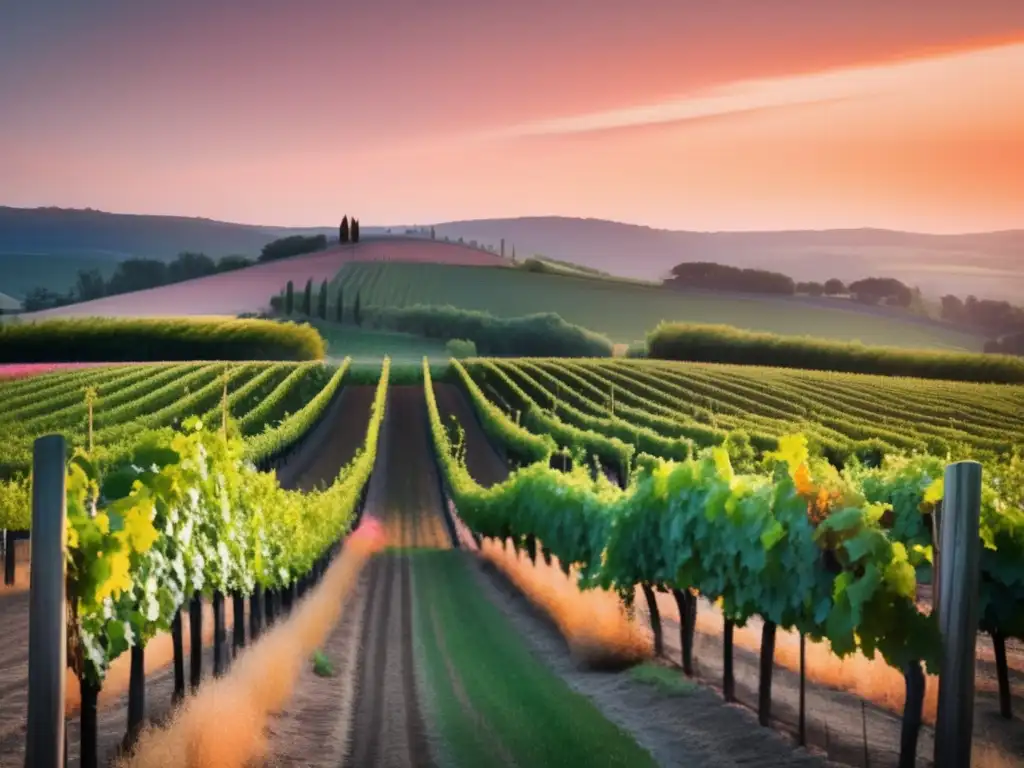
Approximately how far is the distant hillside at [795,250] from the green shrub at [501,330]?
1138mm

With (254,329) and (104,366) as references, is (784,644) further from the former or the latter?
(254,329)

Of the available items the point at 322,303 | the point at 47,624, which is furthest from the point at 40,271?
the point at 47,624

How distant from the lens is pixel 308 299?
728 inches

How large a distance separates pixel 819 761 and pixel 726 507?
160 centimetres

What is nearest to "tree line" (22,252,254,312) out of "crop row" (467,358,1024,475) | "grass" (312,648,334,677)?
"crop row" (467,358,1024,475)

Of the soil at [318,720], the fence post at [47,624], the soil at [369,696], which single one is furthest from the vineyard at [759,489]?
the fence post at [47,624]

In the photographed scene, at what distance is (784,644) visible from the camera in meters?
9.76

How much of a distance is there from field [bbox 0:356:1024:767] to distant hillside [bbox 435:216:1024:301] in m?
1.31

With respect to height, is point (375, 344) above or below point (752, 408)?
above

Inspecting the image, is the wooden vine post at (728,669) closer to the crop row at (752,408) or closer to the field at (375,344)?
the crop row at (752,408)

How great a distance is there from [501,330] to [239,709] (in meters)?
14.3

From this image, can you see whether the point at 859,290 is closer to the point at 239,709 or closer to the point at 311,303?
the point at 311,303

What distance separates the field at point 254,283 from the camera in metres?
15.6

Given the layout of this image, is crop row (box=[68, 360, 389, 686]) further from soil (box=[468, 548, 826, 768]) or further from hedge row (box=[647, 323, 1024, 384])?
hedge row (box=[647, 323, 1024, 384])
